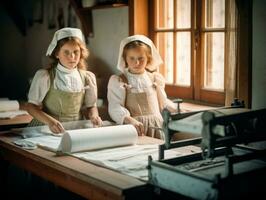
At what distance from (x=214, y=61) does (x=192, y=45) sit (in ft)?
0.66

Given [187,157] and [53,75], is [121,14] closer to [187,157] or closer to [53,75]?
[53,75]

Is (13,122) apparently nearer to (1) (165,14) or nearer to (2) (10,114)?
(2) (10,114)

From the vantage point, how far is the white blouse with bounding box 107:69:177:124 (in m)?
2.96

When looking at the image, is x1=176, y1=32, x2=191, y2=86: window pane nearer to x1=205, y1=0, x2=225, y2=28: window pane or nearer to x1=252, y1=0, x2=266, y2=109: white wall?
x1=205, y1=0, x2=225, y2=28: window pane

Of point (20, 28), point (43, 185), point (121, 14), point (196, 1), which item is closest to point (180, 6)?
point (196, 1)

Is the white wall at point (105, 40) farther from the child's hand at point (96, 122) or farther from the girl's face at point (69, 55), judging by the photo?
the child's hand at point (96, 122)

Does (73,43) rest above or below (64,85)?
above

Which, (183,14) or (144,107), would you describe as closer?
(144,107)

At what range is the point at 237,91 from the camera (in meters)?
2.75

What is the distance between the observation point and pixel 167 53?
3.73 meters

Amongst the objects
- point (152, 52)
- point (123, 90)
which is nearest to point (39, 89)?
point (123, 90)

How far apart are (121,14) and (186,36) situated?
0.61 metres

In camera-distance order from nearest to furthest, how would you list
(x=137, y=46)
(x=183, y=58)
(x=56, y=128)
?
(x=56, y=128), (x=137, y=46), (x=183, y=58)

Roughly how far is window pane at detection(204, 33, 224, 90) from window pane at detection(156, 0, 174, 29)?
394mm
